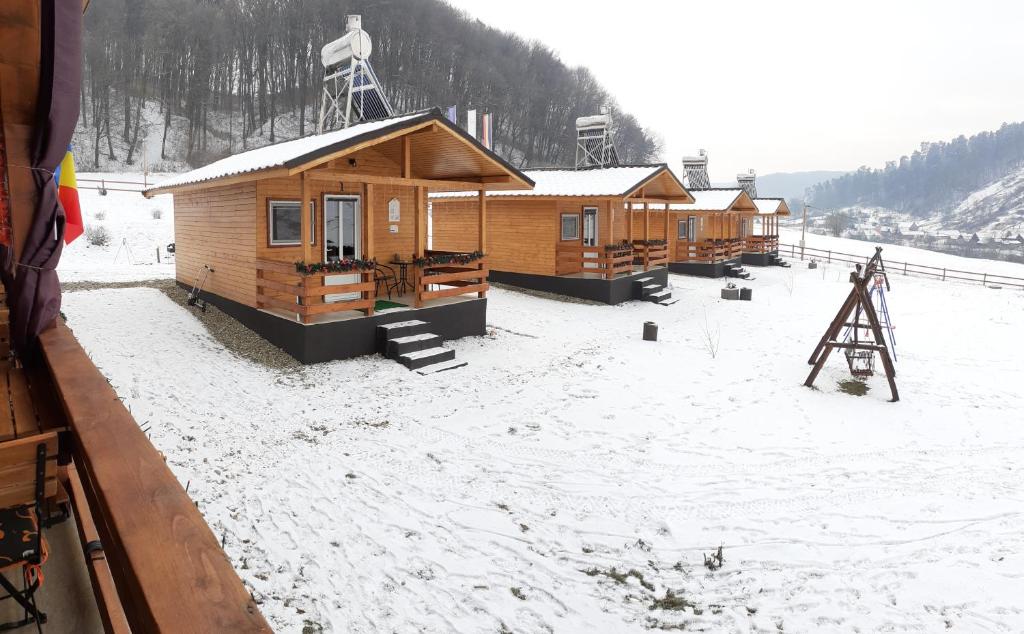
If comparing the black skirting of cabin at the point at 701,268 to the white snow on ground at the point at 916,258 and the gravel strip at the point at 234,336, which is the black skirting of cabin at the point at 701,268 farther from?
the white snow on ground at the point at 916,258

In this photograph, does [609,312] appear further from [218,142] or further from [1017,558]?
[218,142]

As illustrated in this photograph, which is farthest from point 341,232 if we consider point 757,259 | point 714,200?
point 757,259

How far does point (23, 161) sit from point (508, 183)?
11034 millimetres

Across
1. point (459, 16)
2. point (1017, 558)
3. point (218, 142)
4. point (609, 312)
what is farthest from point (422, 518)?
point (459, 16)

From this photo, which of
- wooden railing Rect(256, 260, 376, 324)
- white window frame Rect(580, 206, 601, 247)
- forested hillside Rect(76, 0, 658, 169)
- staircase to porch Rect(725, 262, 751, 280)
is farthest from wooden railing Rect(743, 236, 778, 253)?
forested hillside Rect(76, 0, 658, 169)

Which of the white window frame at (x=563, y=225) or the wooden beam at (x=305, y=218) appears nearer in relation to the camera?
the wooden beam at (x=305, y=218)

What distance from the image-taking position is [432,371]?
986 cm

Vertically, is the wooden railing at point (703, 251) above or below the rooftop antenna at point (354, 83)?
→ below

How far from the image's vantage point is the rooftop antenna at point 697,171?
37750mm

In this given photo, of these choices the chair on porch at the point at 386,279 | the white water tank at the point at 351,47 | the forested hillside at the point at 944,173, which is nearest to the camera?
the chair on porch at the point at 386,279

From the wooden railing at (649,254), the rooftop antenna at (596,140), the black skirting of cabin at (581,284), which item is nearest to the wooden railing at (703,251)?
the rooftop antenna at (596,140)

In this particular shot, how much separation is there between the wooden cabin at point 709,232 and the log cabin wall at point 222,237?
17194 millimetres

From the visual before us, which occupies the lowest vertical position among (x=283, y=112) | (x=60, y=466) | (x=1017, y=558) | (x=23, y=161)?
(x=1017, y=558)

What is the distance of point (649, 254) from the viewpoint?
19.8 metres
